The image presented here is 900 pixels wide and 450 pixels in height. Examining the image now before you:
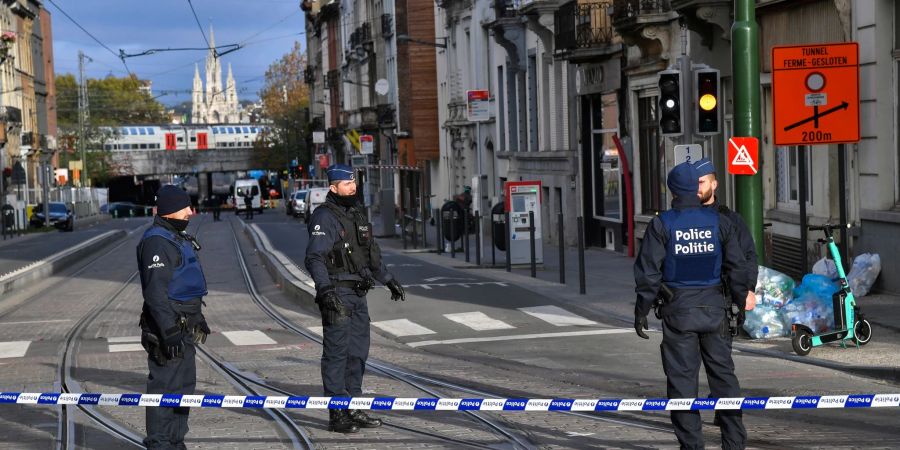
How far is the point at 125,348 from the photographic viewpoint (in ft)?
55.0

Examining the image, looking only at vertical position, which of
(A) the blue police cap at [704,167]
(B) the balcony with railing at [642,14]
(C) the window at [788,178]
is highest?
(B) the balcony with railing at [642,14]

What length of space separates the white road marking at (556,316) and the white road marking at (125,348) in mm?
4928

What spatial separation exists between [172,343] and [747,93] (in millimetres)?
8159

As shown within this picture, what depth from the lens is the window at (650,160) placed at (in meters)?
27.9

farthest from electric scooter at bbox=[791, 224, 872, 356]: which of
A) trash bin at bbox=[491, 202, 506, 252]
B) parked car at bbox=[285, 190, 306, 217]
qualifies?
parked car at bbox=[285, 190, 306, 217]

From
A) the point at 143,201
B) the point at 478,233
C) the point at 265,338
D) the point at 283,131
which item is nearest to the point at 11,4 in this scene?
the point at 283,131

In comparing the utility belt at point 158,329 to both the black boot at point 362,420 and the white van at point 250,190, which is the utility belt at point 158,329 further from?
the white van at point 250,190

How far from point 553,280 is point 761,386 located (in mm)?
12361

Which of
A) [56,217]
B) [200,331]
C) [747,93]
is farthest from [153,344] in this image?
[56,217]

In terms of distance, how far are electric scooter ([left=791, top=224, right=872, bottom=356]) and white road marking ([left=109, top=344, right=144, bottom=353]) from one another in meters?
7.38

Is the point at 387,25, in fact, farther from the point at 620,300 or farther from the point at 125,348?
the point at 125,348

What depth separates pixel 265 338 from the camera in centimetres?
1752

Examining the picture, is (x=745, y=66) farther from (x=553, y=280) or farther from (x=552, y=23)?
(x=552, y=23)

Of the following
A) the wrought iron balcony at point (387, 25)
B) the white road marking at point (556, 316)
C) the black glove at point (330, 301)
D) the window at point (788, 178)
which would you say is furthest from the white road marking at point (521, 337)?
the wrought iron balcony at point (387, 25)
